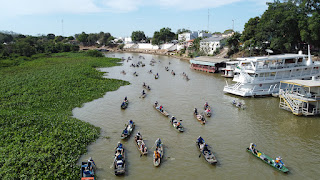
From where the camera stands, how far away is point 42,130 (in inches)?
895

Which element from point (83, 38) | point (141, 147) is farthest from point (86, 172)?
point (83, 38)

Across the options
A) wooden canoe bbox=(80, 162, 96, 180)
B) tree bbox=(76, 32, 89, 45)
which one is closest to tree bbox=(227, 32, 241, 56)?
wooden canoe bbox=(80, 162, 96, 180)

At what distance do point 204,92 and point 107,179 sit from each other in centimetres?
2778

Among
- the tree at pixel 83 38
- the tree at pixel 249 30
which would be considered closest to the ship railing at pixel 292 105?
the tree at pixel 249 30

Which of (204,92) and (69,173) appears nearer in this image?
(69,173)

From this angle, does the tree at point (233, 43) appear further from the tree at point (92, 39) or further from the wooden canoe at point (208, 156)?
the tree at point (92, 39)

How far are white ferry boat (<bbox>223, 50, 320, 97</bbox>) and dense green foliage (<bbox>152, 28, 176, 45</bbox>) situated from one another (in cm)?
9753

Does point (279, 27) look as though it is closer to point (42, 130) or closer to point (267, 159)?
point (267, 159)

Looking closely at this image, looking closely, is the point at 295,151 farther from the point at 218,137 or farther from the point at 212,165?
the point at 212,165

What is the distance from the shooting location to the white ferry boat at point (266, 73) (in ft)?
119

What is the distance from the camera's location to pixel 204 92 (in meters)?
41.0

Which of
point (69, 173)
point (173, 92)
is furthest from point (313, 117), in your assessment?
point (69, 173)

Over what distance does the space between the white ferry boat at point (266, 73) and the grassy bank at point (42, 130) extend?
80.2 feet

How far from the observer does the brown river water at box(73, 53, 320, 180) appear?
706 inches
